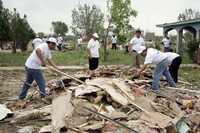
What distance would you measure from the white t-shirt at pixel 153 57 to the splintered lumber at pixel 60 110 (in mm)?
2378

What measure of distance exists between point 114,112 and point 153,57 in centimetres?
301

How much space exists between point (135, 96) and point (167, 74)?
3.09 m

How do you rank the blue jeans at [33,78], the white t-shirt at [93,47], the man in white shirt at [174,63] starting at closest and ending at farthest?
1. the blue jeans at [33,78]
2. the man in white shirt at [174,63]
3. the white t-shirt at [93,47]

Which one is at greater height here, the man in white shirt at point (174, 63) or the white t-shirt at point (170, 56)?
the white t-shirt at point (170, 56)

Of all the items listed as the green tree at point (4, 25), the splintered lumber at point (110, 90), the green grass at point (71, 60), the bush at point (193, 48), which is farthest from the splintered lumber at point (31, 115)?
the green tree at point (4, 25)

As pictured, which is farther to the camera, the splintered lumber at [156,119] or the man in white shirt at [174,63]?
the man in white shirt at [174,63]

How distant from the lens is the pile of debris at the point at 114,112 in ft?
24.7

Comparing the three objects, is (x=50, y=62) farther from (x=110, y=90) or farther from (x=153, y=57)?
(x=153, y=57)

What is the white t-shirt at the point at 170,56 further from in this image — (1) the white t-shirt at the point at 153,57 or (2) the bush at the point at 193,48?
(2) the bush at the point at 193,48

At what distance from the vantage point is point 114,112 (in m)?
8.30

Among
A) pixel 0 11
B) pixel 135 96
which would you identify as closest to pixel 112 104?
pixel 135 96

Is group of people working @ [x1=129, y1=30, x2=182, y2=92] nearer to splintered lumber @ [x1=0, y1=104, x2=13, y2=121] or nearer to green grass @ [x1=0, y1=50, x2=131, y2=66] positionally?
splintered lumber @ [x1=0, y1=104, x2=13, y2=121]

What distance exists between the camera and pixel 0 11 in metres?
34.9

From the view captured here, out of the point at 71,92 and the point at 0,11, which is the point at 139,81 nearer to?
the point at 71,92
